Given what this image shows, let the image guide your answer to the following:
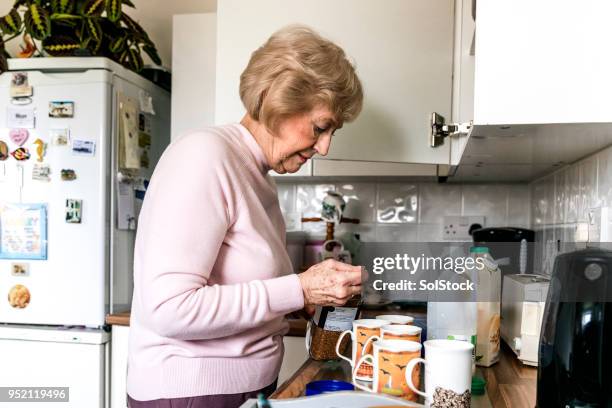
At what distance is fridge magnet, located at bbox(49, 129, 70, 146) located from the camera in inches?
73.3

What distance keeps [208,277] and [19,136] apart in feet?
4.11

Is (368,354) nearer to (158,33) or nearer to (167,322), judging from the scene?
(167,322)

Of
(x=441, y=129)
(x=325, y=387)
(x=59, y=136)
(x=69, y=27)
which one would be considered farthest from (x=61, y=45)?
(x=325, y=387)

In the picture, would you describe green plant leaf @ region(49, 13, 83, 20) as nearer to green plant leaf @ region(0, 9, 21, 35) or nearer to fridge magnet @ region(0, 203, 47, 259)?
green plant leaf @ region(0, 9, 21, 35)

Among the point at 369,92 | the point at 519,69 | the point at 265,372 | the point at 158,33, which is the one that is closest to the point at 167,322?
the point at 265,372

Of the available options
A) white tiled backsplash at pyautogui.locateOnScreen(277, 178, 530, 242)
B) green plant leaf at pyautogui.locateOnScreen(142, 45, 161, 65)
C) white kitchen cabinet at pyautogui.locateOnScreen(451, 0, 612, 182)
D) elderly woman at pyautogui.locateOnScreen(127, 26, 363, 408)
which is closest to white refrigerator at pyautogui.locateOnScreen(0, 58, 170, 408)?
green plant leaf at pyautogui.locateOnScreen(142, 45, 161, 65)

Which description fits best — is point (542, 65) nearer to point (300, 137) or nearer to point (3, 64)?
point (300, 137)

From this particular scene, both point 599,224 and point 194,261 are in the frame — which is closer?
point 194,261

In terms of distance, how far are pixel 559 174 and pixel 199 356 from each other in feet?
3.71

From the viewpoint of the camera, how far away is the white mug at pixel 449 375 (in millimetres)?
822

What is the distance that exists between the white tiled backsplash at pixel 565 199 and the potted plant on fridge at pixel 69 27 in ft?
4.69

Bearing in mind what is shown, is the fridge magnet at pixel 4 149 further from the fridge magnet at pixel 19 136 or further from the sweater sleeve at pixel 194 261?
the sweater sleeve at pixel 194 261

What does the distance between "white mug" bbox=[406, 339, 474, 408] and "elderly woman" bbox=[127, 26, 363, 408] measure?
0.19 m

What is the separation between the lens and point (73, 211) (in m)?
1.85
